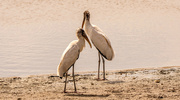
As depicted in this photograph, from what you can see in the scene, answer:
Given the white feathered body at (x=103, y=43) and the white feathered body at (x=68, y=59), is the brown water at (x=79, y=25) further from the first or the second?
the white feathered body at (x=68, y=59)

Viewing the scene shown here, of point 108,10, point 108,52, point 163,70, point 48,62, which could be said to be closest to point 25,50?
point 48,62

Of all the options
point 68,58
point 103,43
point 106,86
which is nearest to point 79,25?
point 103,43

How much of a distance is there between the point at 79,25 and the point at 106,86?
29.3ft

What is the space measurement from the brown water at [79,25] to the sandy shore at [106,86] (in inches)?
34.2

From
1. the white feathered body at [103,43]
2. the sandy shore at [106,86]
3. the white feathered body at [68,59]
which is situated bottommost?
the sandy shore at [106,86]

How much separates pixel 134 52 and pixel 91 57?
4.36 ft

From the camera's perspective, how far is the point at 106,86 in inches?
334

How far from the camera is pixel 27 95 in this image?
7469 millimetres

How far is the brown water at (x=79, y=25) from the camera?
1103 cm

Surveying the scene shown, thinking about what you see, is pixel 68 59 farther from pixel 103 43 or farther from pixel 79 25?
pixel 79 25

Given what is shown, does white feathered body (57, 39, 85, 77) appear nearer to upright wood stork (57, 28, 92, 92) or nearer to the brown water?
upright wood stork (57, 28, 92, 92)

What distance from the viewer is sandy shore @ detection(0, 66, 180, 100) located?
735 centimetres

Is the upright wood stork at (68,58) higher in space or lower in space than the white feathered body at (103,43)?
lower

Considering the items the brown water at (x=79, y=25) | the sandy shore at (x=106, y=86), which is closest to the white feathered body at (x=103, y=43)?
the sandy shore at (x=106, y=86)
